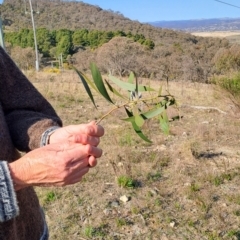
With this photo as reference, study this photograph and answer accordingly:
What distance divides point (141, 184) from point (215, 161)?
89 centimetres

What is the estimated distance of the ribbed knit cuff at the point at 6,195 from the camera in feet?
2.22

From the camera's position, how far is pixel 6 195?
68cm

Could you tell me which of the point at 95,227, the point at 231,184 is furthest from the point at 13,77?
the point at 231,184

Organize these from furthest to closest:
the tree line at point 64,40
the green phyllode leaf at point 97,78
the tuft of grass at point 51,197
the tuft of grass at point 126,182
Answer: the tree line at point 64,40 < the tuft of grass at point 126,182 < the tuft of grass at point 51,197 < the green phyllode leaf at point 97,78

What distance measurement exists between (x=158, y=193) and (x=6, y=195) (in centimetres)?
230

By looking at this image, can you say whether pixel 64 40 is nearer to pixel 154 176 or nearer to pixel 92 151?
pixel 154 176

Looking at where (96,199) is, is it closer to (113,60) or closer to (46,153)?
(46,153)

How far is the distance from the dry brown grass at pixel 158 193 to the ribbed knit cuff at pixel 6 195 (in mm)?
1306

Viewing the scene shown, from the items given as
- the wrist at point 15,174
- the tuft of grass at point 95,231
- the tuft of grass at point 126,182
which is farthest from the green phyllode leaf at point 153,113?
the tuft of grass at point 126,182

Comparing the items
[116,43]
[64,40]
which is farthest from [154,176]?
[64,40]

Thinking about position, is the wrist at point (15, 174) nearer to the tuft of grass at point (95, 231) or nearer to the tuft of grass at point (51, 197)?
the tuft of grass at point (95, 231)

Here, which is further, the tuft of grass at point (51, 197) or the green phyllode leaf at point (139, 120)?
the tuft of grass at point (51, 197)

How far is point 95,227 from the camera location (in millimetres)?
2441

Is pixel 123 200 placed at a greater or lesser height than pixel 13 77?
lesser
